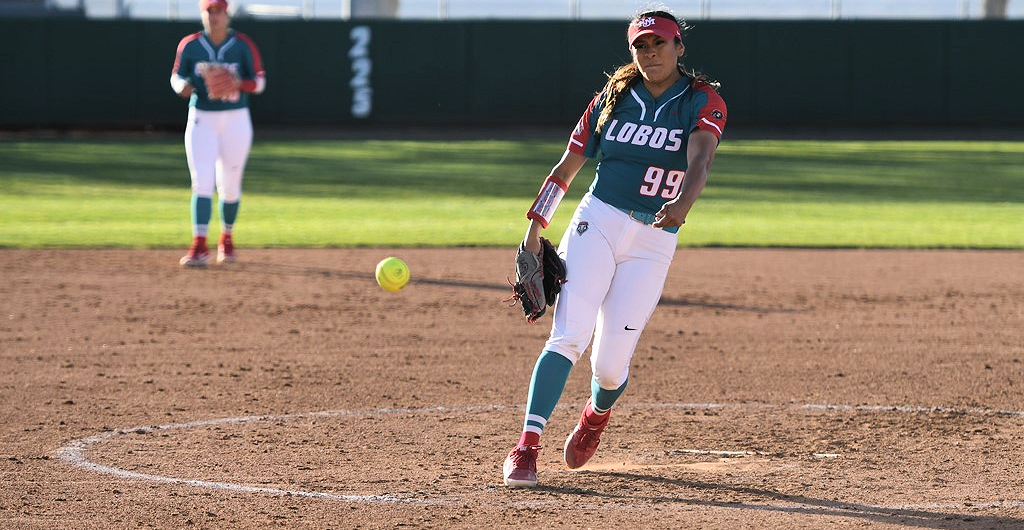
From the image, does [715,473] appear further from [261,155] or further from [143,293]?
[261,155]

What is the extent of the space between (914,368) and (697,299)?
9.49 ft

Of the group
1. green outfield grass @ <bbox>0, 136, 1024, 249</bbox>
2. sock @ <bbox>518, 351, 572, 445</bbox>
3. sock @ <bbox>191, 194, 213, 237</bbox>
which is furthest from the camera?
green outfield grass @ <bbox>0, 136, 1024, 249</bbox>

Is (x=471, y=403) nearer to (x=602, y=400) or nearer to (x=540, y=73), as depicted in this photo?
(x=602, y=400)

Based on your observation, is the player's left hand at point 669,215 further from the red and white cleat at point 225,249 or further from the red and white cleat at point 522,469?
the red and white cleat at point 225,249

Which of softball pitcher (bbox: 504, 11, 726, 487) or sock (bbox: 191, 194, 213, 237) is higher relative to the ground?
softball pitcher (bbox: 504, 11, 726, 487)

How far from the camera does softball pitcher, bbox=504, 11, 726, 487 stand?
18.0ft

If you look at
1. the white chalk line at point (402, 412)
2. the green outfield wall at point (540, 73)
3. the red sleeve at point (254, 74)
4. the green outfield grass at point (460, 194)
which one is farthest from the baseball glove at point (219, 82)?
the green outfield wall at point (540, 73)

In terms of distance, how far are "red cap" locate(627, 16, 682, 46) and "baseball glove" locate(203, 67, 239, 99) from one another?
690 cm

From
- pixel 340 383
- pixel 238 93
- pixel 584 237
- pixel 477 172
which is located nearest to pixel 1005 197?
pixel 477 172

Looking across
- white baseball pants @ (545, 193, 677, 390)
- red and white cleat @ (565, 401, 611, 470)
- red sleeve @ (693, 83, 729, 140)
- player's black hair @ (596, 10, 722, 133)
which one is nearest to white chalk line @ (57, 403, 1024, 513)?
red and white cleat @ (565, 401, 611, 470)

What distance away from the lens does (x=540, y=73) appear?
29578 mm

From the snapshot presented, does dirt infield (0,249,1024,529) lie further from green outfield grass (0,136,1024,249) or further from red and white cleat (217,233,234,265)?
green outfield grass (0,136,1024,249)

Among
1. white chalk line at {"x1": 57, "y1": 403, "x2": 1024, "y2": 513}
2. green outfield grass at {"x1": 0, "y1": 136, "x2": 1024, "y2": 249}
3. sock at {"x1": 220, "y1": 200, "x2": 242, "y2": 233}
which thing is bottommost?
green outfield grass at {"x1": 0, "y1": 136, "x2": 1024, "y2": 249}

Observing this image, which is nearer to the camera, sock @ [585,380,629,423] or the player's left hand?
the player's left hand
